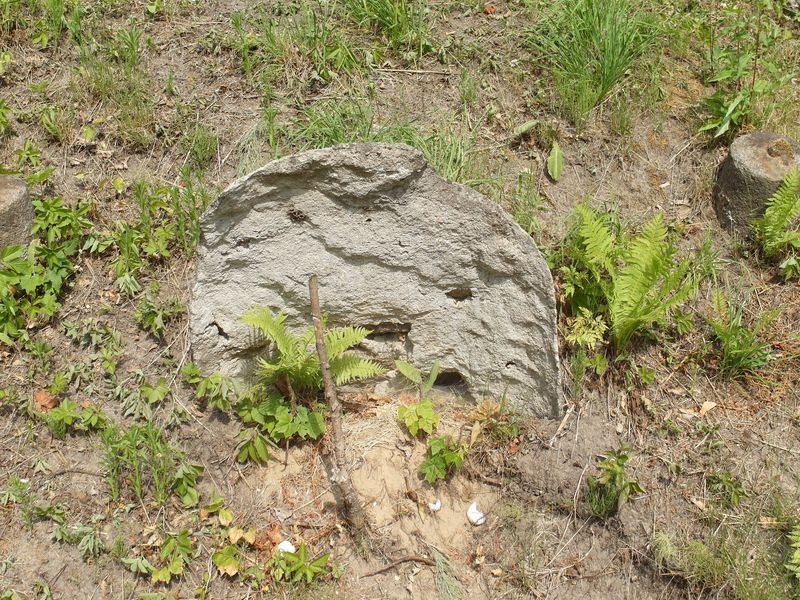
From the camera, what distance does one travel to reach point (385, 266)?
4.25 meters

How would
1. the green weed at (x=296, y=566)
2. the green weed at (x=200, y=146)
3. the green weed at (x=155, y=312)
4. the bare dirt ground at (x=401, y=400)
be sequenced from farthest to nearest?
the green weed at (x=200, y=146) < the green weed at (x=155, y=312) < the bare dirt ground at (x=401, y=400) < the green weed at (x=296, y=566)

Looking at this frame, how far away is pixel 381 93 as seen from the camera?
517 cm

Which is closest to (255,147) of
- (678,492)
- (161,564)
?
(161,564)

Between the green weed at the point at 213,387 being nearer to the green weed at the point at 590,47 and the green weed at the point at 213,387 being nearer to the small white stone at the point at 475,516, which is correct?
the small white stone at the point at 475,516

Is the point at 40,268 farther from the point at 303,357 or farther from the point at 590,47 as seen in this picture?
the point at 590,47

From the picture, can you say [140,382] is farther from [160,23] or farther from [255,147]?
[160,23]

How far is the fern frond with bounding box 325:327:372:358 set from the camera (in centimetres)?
404

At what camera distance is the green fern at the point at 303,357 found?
3959mm

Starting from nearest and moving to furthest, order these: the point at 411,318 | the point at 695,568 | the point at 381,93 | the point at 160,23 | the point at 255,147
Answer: the point at 695,568 < the point at 411,318 < the point at 255,147 < the point at 381,93 < the point at 160,23

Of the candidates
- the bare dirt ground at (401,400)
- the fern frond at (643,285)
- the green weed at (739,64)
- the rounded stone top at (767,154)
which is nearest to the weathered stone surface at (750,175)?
the rounded stone top at (767,154)

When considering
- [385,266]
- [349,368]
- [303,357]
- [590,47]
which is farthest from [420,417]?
[590,47]

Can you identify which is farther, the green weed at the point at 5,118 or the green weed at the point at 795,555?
the green weed at the point at 5,118

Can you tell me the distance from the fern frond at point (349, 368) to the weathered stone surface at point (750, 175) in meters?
2.58

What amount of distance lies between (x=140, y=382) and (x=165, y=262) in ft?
2.59
